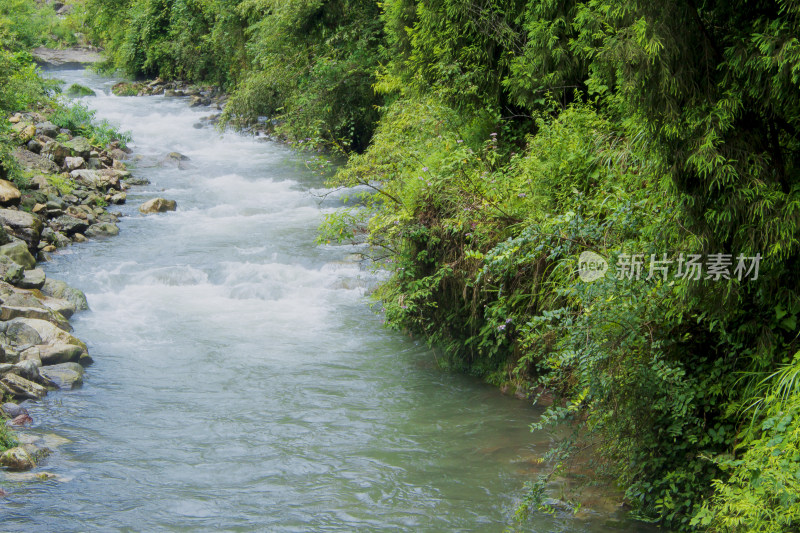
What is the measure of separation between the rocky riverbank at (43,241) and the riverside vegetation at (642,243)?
3.59 m

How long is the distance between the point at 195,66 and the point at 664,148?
1103 inches

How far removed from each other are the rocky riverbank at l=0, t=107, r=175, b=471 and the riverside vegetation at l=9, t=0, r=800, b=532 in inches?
141

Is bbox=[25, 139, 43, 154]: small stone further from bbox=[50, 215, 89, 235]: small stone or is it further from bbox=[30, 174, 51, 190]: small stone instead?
bbox=[50, 215, 89, 235]: small stone

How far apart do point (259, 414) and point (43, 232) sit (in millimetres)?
7669

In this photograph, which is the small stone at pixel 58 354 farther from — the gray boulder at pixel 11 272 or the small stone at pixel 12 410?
the gray boulder at pixel 11 272

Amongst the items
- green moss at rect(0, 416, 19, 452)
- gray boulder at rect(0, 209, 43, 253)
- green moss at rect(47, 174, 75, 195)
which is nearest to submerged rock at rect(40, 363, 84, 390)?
green moss at rect(0, 416, 19, 452)

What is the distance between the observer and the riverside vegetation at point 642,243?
13.7 ft

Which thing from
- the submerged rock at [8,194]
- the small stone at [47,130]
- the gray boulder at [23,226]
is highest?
the small stone at [47,130]

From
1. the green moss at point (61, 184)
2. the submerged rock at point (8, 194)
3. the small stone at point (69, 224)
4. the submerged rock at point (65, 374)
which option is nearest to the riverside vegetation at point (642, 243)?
the submerged rock at point (65, 374)

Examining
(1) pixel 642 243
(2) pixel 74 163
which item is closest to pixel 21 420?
(1) pixel 642 243

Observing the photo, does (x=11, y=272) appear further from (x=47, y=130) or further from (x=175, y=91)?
(x=175, y=91)

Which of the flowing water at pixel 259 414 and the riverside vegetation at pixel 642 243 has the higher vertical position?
the riverside vegetation at pixel 642 243

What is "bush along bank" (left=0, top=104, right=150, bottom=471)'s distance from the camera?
7.64 meters

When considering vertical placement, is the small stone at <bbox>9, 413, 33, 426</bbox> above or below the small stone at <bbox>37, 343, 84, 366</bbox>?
below
